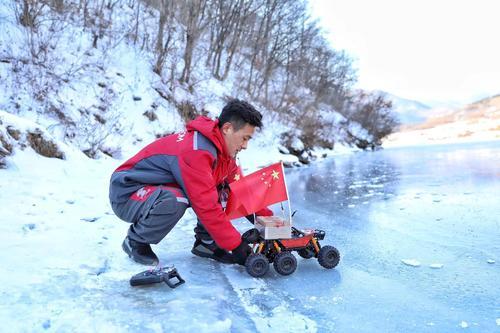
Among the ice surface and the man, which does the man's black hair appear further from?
the ice surface

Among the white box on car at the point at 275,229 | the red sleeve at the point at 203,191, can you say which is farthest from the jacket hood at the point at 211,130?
the white box on car at the point at 275,229

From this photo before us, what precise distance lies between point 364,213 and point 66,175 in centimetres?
376

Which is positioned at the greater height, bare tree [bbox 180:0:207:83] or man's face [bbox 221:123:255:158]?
bare tree [bbox 180:0:207:83]

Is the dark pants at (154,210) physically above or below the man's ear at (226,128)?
below

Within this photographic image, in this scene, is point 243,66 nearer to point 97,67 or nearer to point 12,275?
point 97,67

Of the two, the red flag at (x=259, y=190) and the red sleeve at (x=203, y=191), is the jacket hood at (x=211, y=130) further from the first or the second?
the red flag at (x=259, y=190)

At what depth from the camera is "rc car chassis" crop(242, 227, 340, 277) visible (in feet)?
8.07

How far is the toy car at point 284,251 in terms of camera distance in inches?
96.9

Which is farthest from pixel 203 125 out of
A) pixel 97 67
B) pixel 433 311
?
pixel 97 67

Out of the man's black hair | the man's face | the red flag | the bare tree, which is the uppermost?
the bare tree

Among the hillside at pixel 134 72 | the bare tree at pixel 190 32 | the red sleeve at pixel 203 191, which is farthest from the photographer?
the bare tree at pixel 190 32

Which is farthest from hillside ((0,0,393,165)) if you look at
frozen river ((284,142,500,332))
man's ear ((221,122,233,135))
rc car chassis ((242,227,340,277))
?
frozen river ((284,142,500,332))

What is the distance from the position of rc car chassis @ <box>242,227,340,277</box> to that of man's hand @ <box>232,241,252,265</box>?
0.05 meters

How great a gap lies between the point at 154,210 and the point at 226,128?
683 millimetres
